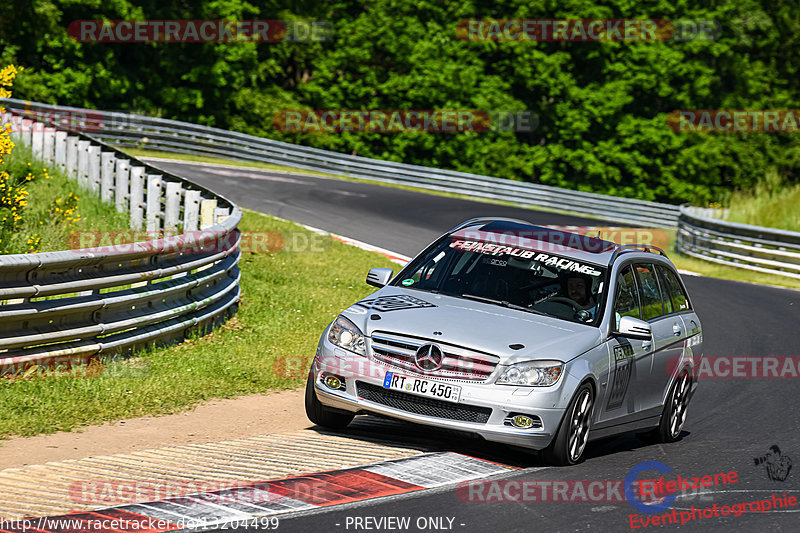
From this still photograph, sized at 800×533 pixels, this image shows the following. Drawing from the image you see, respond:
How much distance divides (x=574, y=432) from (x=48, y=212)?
1076cm

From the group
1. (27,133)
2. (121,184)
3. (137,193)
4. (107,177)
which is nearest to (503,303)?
(137,193)

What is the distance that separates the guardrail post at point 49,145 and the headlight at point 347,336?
14961 millimetres

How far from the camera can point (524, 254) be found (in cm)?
911

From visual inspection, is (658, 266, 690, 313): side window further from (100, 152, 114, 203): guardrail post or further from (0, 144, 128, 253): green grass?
(100, 152, 114, 203): guardrail post

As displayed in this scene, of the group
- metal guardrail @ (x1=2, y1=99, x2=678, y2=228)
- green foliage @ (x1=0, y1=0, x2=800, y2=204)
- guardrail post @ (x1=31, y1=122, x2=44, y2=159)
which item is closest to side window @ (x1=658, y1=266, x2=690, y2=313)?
guardrail post @ (x1=31, y1=122, x2=44, y2=159)

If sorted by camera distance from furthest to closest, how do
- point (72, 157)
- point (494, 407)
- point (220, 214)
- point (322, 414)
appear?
1. point (72, 157)
2. point (220, 214)
3. point (322, 414)
4. point (494, 407)

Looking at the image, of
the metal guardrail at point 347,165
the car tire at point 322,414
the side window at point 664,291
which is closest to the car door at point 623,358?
the side window at point 664,291

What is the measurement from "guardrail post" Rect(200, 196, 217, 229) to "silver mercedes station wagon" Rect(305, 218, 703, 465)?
640cm

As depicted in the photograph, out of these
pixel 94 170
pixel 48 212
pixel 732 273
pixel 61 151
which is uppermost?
pixel 61 151

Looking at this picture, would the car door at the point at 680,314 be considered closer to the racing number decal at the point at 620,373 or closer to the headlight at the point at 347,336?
the racing number decal at the point at 620,373

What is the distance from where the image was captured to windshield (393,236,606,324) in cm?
870

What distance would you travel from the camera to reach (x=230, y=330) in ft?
41.3

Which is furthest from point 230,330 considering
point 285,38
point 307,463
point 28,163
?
point 285,38

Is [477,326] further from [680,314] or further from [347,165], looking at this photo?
[347,165]
